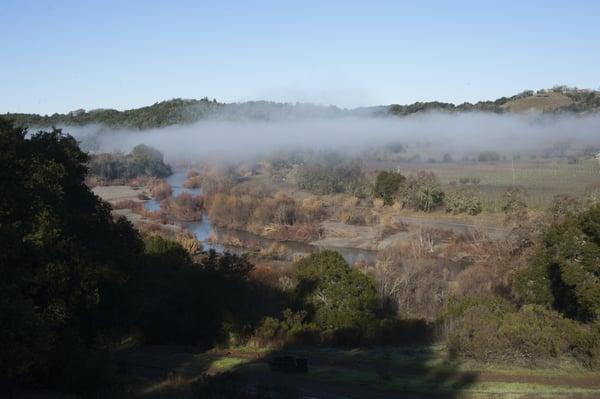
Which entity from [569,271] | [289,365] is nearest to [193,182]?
[569,271]

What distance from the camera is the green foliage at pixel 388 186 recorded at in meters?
65.8

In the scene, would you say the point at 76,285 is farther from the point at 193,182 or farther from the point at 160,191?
the point at 193,182

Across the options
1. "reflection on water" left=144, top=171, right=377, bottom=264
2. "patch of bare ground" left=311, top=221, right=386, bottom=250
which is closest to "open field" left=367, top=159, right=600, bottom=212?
"patch of bare ground" left=311, top=221, right=386, bottom=250

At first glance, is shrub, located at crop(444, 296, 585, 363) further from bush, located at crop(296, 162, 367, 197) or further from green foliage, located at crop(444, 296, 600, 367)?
bush, located at crop(296, 162, 367, 197)

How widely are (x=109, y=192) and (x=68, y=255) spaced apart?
65778 millimetres

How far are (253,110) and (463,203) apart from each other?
10230 centimetres

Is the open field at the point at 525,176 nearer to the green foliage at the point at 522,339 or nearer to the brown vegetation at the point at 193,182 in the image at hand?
the brown vegetation at the point at 193,182

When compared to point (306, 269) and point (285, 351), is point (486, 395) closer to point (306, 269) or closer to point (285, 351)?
point (285, 351)

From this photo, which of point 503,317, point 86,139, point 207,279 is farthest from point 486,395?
point 86,139

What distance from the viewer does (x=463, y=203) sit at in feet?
192

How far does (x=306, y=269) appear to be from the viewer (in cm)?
2611

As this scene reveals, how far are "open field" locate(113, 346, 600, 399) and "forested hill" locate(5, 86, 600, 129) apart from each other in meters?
103

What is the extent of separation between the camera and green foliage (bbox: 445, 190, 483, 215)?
5759 cm

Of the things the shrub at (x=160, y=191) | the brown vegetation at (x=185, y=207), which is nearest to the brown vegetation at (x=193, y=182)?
the shrub at (x=160, y=191)
